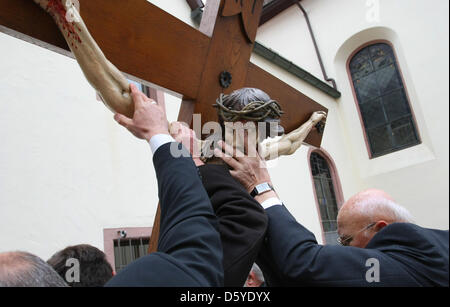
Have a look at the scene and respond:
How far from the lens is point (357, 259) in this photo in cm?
105

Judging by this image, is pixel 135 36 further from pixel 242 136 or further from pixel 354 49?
pixel 354 49

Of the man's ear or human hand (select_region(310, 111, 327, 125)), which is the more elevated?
human hand (select_region(310, 111, 327, 125))

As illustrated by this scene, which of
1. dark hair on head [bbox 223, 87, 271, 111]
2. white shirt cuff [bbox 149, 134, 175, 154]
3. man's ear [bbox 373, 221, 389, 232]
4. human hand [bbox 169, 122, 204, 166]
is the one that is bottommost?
man's ear [bbox 373, 221, 389, 232]

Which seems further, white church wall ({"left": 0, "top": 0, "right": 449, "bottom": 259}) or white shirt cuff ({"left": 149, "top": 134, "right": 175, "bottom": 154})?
white church wall ({"left": 0, "top": 0, "right": 449, "bottom": 259})

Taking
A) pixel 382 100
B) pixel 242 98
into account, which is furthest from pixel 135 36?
pixel 382 100

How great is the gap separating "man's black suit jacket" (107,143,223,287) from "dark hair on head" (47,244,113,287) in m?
1.01

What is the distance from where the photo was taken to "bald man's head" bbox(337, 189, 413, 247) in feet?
4.49

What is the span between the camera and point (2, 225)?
3.60 meters

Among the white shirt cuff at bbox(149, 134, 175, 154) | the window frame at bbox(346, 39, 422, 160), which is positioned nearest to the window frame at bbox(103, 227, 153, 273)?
the white shirt cuff at bbox(149, 134, 175, 154)

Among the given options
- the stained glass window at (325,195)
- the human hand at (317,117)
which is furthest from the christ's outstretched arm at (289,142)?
the stained glass window at (325,195)

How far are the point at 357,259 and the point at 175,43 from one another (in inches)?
38.0

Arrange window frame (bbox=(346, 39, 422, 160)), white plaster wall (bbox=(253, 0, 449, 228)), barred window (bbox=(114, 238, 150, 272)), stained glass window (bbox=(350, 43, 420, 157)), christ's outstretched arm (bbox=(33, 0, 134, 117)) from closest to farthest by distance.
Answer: christ's outstretched arm (bbox=(33, 0, 134, 117)) < barred window (bbox=(114, 238, 150, 272)) < white plaster wall (bbox=(253, 0, 449, 228)) < window frame (bbox=(346, 39, 422, 160)) < stained glass window (bbox=(350, 43, 420, 157))

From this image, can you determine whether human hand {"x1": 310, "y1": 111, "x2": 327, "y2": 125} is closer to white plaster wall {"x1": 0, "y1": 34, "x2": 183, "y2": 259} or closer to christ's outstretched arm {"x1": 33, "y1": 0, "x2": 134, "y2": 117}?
christ's outstretched arm {"x1": 33, "y1": 0, "x2": 134, "y2": 117}

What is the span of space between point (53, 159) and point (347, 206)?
343cm
